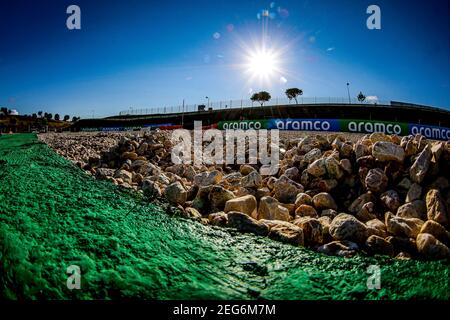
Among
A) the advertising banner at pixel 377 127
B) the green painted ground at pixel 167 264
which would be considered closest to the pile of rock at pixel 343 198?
the green painted ground at pixel 167 264

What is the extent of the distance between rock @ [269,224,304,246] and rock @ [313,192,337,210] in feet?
4.09

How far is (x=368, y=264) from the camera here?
3.96 meters

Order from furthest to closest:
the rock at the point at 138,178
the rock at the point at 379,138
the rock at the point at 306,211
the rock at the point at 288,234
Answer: the rock at the point at 138,178
the rock at the point at 379,138
the rock at the point at 306,211
the rock at the point at 288,234

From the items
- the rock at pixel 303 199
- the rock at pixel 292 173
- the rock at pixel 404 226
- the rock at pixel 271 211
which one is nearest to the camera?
the rock at pixel 404 226

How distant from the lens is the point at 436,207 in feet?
15.1

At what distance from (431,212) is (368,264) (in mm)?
1766

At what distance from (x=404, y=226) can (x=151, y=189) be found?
A: 588cm

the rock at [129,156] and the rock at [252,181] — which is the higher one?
the rock at [129,156]

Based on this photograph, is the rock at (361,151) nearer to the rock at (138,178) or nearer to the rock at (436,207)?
the rock at (436,207)

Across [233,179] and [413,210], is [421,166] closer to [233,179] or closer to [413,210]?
[413,210]

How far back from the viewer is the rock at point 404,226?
14.2 feet

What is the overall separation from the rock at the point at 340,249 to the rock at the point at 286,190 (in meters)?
1.98

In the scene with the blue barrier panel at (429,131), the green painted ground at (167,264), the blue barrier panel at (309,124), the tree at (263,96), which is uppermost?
the tree at (263,96)
